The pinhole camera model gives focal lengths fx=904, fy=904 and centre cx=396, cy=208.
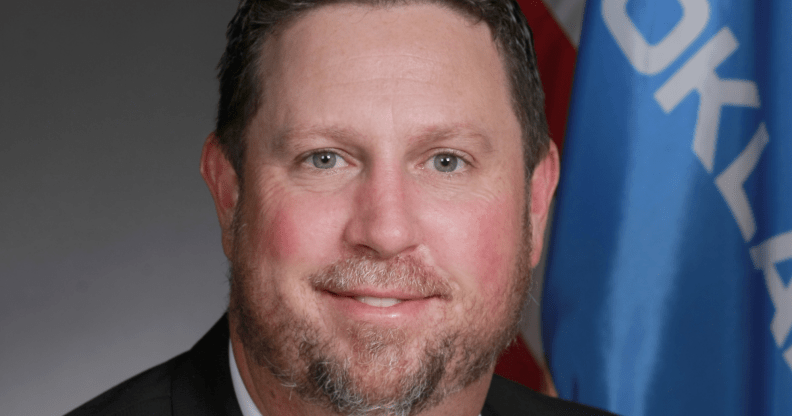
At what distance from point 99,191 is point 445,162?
7.24 feet

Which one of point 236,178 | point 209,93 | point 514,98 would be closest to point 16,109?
point 209,93

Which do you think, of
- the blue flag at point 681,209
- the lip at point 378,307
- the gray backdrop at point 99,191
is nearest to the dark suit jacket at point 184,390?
the lip at point 378,307

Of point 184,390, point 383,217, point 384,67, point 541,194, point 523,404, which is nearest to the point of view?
point 383,217

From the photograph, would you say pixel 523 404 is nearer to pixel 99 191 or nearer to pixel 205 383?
pixel 205 383

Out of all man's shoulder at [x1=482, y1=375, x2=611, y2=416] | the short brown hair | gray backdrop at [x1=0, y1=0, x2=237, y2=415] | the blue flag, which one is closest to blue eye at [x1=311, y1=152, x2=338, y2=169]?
the short brown hair

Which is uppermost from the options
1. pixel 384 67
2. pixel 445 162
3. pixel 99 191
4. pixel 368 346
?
pixel 384 67

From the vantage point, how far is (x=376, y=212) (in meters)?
1.92

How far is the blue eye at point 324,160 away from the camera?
203 centimetres

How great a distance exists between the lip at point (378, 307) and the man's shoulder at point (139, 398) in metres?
0.52

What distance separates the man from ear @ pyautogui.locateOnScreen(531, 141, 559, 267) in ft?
0.44

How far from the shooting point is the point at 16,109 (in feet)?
12.2

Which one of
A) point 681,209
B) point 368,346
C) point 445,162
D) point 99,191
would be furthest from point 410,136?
point 99,191

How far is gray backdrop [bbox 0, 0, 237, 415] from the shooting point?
373cm

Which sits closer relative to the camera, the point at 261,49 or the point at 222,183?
the point at 261,49
